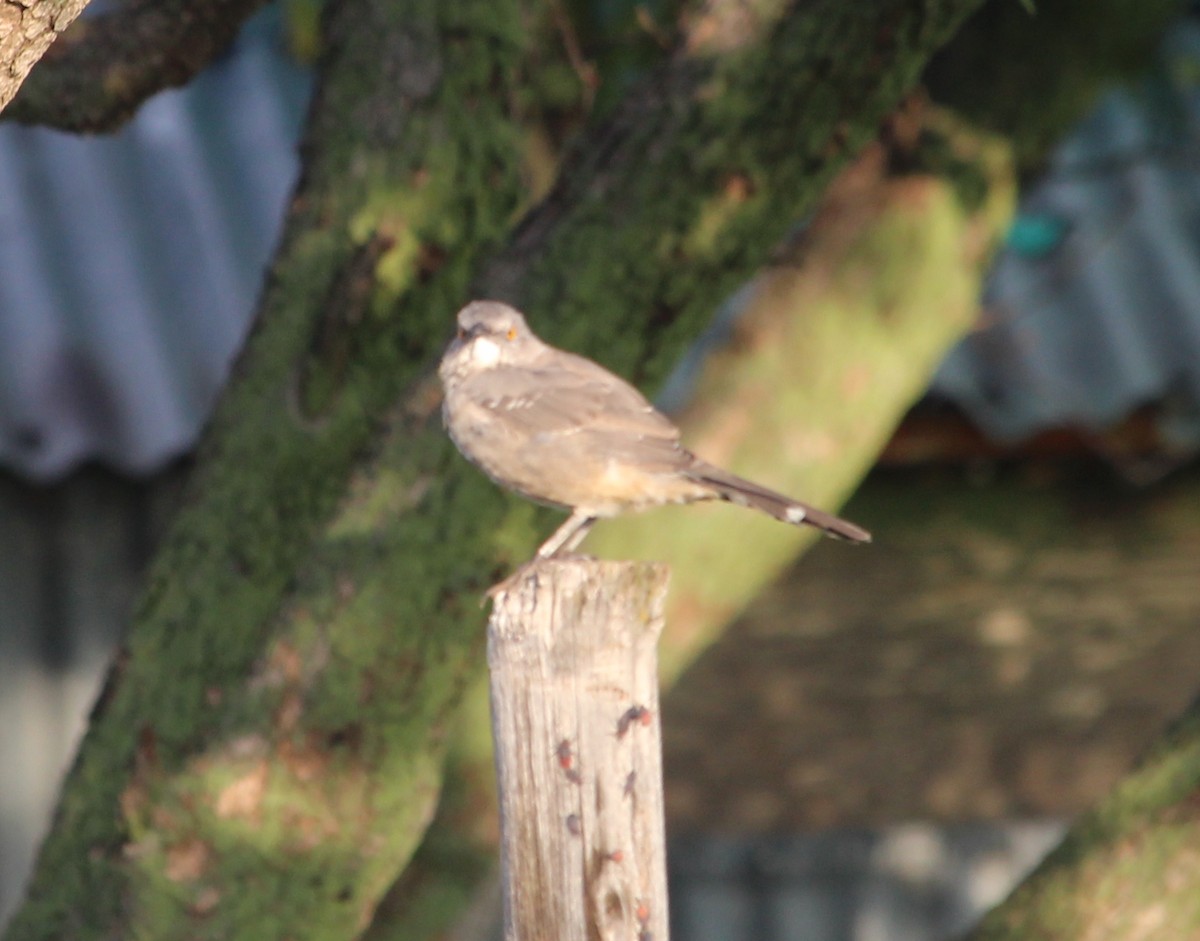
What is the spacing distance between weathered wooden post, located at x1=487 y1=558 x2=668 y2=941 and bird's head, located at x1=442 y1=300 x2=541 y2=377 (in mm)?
1010

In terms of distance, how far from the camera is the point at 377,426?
408 centimetres

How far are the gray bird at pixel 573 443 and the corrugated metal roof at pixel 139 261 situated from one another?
2.56 meters

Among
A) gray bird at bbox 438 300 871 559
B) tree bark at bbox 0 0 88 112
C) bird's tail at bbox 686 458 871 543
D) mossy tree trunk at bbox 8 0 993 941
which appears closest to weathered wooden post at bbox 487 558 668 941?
bird's tail at bbox 686 458 871 543

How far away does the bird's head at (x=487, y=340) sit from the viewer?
352 cm

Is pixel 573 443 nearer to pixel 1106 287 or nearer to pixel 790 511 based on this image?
pixel 790 511

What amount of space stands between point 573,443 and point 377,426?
913 millimetres

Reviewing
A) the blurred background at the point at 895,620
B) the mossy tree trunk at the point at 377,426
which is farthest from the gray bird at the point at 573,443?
the blurred background at the point at 895,620

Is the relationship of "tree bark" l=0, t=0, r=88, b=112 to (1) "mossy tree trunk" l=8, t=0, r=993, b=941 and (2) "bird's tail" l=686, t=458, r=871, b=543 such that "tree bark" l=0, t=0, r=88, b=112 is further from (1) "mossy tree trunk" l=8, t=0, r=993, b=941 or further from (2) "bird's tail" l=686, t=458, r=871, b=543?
(1) "mossy tree trunk" l=8, t=0, r=993, b=941

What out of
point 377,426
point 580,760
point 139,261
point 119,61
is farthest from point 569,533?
point 139,261

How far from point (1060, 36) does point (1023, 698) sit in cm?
280

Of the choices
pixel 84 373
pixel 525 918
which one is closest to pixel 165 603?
pixel 525 918

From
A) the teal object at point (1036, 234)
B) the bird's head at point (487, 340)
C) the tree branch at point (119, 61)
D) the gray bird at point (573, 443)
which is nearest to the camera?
the gray bird at point (573, 443)

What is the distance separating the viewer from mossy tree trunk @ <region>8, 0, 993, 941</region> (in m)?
3.61

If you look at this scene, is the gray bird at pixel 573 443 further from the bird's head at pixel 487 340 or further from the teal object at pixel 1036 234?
the teal object at pixel 1036 234
